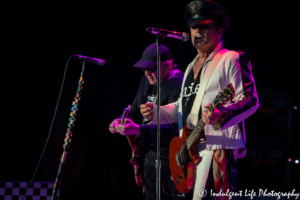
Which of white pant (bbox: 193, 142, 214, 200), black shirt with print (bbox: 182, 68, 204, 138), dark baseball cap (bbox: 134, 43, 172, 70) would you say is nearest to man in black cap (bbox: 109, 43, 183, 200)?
dark baseball cap (bbox: 134, 43, 172, 70)

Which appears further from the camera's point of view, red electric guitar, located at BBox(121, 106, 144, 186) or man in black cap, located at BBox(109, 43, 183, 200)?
red electric guitar, located at BBox(121, 106, 144, 186)

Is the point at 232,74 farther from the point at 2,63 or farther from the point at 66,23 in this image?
the point at 2,63

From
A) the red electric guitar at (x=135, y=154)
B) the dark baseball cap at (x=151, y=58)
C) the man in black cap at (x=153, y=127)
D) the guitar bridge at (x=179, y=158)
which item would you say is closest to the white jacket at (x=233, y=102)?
the guitar bridge at (x=179, y=158)

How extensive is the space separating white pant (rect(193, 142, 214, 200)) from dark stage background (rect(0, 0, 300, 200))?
275cm

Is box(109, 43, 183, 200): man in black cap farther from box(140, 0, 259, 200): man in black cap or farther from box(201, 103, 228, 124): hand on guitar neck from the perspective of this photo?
box(201, 103, 228, 124): hand on guitar neck

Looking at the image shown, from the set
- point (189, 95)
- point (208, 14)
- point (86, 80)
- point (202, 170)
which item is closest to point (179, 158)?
point (202, 170)

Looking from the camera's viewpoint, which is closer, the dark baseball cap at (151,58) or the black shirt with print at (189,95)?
the black shirt with print at (189,95)

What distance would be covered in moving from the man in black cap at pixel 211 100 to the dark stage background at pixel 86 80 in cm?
229

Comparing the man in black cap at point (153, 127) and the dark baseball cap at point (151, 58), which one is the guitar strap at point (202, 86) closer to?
the man in black cap at point (153, 127)

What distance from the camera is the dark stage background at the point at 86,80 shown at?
5.01m

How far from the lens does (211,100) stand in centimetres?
239

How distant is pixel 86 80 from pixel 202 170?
3.37 m

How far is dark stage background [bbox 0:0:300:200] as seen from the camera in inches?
197

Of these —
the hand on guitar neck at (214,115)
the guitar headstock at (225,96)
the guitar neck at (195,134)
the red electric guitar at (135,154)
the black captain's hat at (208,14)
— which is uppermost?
the black captain's hat at (208,14)
